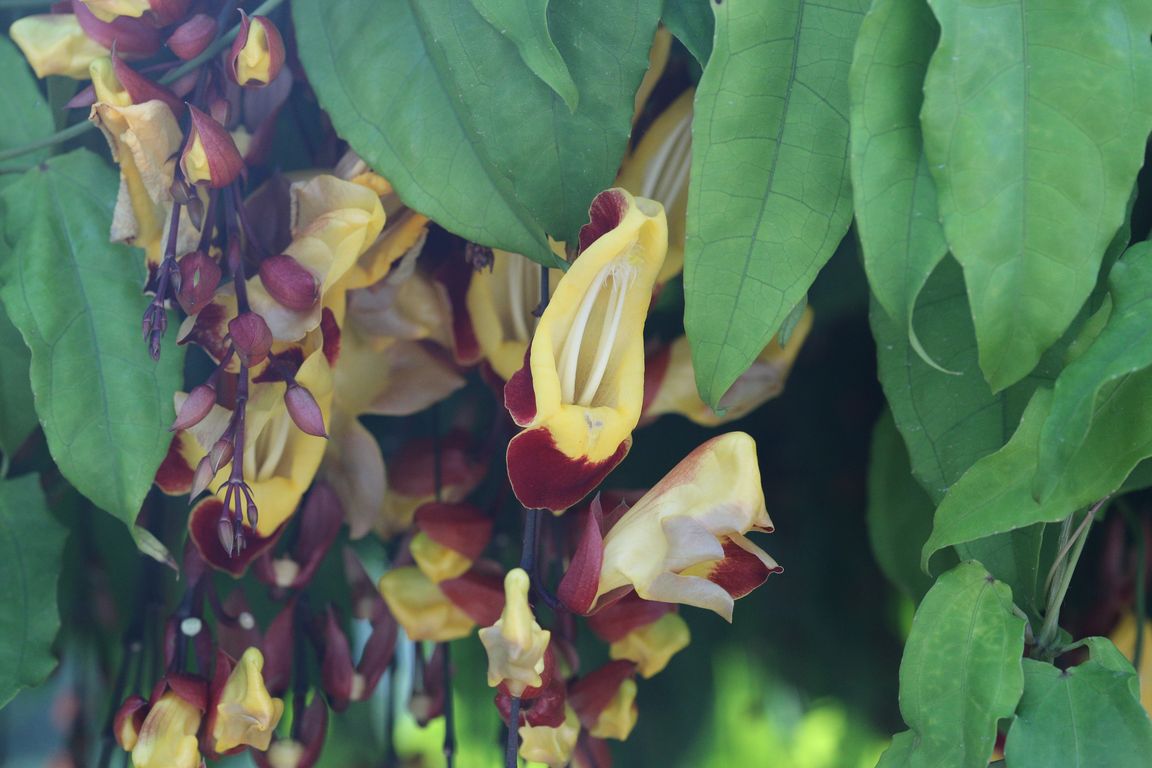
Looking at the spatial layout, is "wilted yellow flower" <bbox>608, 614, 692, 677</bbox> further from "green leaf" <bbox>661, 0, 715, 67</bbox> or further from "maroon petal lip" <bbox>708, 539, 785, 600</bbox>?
"green leaf" <bbox>661, 0, 715, 67</bbox>

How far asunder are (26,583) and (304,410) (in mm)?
135

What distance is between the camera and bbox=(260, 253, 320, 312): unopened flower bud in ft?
1.09

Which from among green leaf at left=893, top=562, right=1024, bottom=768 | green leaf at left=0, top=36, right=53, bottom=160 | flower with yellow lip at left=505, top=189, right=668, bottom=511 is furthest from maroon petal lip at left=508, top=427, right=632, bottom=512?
green leaf at left=0, top=36, right=53, bottom=160

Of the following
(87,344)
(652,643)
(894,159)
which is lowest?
(652,643)

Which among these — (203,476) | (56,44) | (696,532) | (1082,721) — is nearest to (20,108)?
(56,44)

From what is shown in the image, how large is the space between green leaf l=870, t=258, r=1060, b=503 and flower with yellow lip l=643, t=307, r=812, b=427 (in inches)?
2.3

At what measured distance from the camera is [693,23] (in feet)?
1.12

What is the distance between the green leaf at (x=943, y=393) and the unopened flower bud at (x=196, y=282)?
0.66ft

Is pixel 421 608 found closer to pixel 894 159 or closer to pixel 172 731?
pixel 172 731

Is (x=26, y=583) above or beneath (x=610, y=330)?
beneath

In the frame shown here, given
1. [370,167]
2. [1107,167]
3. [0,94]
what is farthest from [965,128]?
[0,94]

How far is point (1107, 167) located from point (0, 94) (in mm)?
350

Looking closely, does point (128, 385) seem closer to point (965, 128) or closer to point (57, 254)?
point (57, 254)

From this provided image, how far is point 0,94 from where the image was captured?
38 cm
